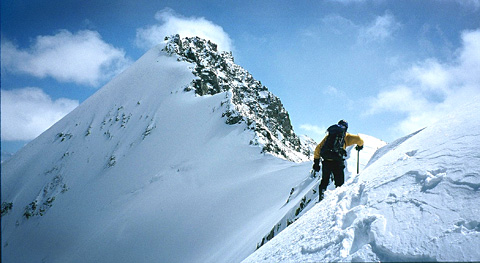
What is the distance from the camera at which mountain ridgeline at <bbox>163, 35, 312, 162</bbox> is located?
22.1m

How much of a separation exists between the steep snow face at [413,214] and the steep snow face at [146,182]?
3727 mm

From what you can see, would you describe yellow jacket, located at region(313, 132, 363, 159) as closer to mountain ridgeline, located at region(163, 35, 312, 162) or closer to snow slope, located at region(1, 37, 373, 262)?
snow slope, located at region(1, 37, 373, 262)

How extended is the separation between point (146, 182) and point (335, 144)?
1873 cm

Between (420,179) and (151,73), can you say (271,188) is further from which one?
(151,73)

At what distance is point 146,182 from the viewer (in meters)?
20.0

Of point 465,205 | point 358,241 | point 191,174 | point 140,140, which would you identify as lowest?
point 358,241

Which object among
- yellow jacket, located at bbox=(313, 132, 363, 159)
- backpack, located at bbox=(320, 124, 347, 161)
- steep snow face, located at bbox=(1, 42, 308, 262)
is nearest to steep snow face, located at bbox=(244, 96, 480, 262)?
backpack, located at bbox=(320, 124, 347, 161)

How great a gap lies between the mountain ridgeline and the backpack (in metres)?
13.2

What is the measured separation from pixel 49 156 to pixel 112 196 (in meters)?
18.9

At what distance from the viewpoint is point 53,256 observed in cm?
1753

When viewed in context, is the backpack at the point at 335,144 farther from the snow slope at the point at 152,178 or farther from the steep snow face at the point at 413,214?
the snow slope at the point at 152,178

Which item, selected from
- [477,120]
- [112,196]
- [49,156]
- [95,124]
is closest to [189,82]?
[95,124]

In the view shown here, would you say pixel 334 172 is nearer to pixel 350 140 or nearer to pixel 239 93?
pixel 350 140

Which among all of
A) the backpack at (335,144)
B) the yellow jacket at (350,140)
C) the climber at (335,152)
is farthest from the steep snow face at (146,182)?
the yellow jacket at (350,140)
